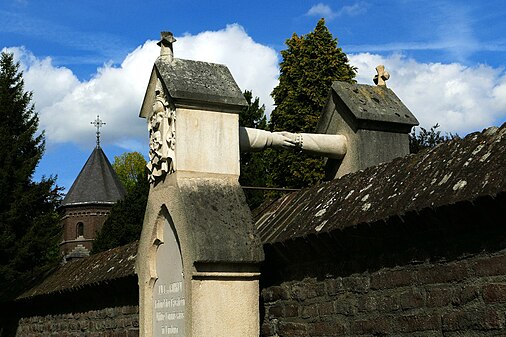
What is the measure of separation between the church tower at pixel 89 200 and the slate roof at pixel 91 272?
49.4 m

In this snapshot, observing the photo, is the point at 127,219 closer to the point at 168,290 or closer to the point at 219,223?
the point at 168,290

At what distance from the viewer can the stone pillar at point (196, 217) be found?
228 inches

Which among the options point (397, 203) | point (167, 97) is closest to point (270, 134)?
point (167, 97)

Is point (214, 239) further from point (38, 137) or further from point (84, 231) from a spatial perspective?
point (84, 231)

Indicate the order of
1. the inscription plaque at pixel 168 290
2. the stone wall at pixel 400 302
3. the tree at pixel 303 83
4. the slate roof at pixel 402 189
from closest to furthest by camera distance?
1. the stone wall at pixel 400 302
2. the slate roof at pixel 402 189
3. the inscription plaque at pixel 168 290
4. the tree at pixel 303 83

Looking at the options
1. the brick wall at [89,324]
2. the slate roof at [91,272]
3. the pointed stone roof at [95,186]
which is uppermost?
the pointed stone roof at [95,186]

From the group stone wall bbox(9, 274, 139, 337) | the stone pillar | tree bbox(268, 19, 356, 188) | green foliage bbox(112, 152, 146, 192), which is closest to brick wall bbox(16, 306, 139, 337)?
stone wall bbox(9, 274, 139, 337)

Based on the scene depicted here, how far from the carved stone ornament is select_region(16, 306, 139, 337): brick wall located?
1883 millimetres

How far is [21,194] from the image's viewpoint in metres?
19.0

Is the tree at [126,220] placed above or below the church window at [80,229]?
below

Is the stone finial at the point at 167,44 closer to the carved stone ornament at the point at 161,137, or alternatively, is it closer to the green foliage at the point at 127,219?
the carved stone ornament at the point at 161,137

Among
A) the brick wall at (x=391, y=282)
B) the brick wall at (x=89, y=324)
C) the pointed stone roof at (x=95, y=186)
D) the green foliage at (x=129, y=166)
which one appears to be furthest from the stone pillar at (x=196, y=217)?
the green foliage at (x=129, y=166)

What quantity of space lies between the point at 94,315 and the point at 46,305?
6.32 ft

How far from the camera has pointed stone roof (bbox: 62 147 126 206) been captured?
60.0 metres
